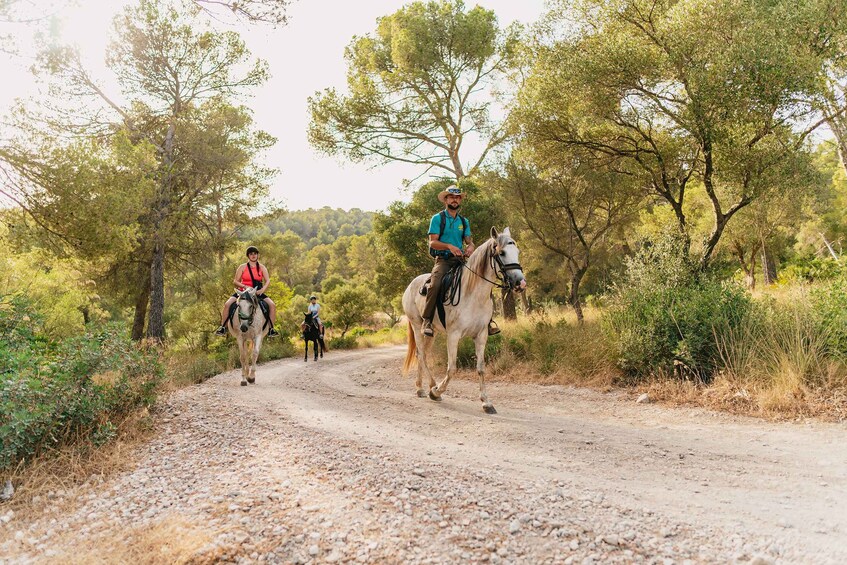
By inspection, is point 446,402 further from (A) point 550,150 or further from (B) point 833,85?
(B) point 833,85

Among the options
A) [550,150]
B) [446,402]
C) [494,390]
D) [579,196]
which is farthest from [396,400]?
[579,196]

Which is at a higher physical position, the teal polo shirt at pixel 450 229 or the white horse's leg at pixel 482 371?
the teal polo shirt at pixel 450 229

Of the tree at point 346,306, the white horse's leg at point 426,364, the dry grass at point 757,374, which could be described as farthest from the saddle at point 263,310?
the tree at point 346,306

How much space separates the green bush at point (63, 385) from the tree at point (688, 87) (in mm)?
10603

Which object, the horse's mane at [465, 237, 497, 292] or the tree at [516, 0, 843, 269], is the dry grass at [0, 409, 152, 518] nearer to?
the horse's mane at [465, 237, 497, 292]

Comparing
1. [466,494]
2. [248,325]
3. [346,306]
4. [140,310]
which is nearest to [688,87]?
[466,494]

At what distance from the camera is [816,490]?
353 cm

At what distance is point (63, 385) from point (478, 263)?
18.1ft

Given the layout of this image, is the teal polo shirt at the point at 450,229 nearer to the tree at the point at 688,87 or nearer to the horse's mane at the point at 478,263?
the horse's mane at the point at 478,263

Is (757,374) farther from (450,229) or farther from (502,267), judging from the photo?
(450,229)

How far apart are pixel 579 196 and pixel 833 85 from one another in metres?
6.80

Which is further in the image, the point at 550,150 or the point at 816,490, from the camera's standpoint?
the point at 550,150

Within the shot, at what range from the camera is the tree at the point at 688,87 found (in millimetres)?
9055

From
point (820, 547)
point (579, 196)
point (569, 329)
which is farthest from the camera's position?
point (579, 196)
